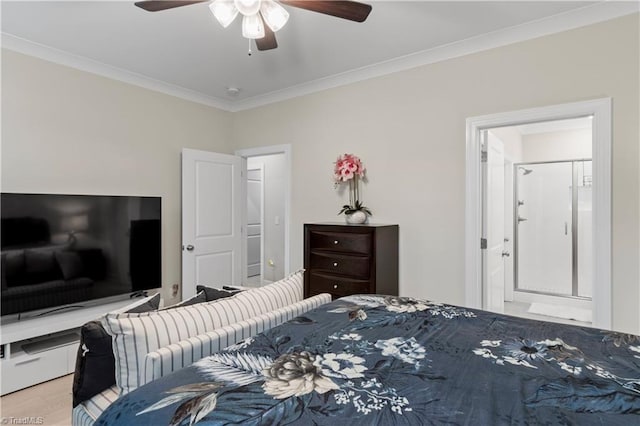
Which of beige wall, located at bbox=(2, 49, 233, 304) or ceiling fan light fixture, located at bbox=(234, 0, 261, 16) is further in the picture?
beige wall, located at bbox=(2, 49, 233, 304)

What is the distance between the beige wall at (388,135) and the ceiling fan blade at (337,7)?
1.45m

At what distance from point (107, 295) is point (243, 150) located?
2.25m

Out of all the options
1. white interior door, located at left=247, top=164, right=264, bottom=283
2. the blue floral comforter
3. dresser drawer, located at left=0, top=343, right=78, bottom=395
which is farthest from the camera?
white interior door, located at left=247, top=164, right=264, bottom=283

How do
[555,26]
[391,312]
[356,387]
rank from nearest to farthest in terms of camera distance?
[356,387] → [391,312] → [555,26]

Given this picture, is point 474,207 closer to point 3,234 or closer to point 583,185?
point 583,185

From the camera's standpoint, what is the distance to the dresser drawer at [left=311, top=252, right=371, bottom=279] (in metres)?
2.96

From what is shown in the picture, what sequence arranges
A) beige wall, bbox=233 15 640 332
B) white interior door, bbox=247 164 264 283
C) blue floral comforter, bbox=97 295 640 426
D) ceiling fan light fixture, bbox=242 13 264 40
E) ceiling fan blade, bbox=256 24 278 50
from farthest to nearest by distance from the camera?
white interior door, bbox=247 164 264 283, beige wall, bbox=233 15 640 332, ceiling fan blade, bbox=256 24 278 50, ceiling fan light fixture, bbox=242 13 264 40, blue floral comforter, bbox=97 295 640 426

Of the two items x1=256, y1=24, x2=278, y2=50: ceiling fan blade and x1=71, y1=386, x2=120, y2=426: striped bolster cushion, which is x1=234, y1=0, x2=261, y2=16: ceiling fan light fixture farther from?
x1=71, y1=386, x2=120, y2=426: striped bolster cushion

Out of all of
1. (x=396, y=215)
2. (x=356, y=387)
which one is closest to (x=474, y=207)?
(x=396, y=215)

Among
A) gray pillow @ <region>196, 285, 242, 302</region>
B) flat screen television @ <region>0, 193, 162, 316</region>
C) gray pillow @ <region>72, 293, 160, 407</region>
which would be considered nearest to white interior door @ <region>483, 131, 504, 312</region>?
gray pillow @ <region>196, 285, 242, 302</region>

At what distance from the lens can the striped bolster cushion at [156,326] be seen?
47.6 inches

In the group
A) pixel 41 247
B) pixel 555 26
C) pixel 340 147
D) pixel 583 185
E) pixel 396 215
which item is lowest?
pixel 41 247

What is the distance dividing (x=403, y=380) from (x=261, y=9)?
6.24 ft

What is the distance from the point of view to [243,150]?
453 cm
